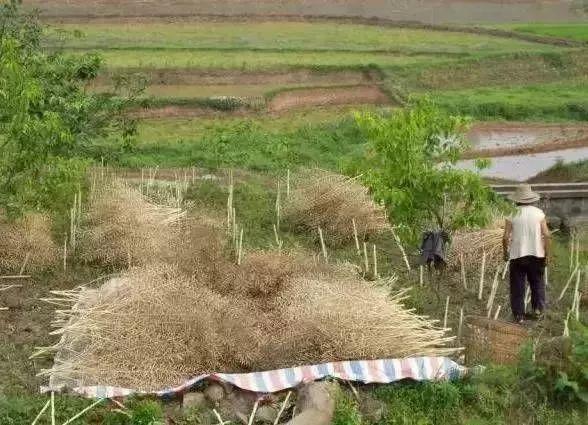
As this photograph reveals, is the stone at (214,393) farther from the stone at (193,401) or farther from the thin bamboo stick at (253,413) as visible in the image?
the thin bamboo stick at (253,413)

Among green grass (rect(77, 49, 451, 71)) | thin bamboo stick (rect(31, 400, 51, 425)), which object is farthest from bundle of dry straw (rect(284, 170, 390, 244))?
green grass (rect(77, 49, 451, 71))

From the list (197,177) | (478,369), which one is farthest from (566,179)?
(478,369)

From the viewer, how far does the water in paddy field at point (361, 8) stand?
40.7 m

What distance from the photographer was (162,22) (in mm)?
39656

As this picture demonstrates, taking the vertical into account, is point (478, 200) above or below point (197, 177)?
above

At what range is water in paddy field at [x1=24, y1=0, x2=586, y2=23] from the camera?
4072cm

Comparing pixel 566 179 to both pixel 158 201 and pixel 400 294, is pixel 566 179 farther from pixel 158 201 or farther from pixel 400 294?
pixel 400 294

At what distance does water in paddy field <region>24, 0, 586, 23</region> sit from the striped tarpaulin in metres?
31.9

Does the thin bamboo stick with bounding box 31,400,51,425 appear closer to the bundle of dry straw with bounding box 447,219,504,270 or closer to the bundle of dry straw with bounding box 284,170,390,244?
the bundle of dry straw with bounding box 447,219,504,270

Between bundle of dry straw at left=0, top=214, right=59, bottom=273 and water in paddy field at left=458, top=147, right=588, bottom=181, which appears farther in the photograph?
water in paddy field at left=458, top=147, right=588, bottom=181

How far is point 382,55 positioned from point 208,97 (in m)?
9.34

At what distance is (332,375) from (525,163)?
16.5 m

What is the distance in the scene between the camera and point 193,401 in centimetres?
864

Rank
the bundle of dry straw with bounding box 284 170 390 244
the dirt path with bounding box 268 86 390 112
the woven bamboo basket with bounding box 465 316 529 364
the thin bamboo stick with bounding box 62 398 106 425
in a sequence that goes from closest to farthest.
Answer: the thin bamboo stick with bounding box 62 398 106 425 → the woven bamboo basket with bounding box 465 316 529 364 → the bundle of dry straw with bounding box 284 170 390 244 → the dirt path with bounding box 268 86 390 112
